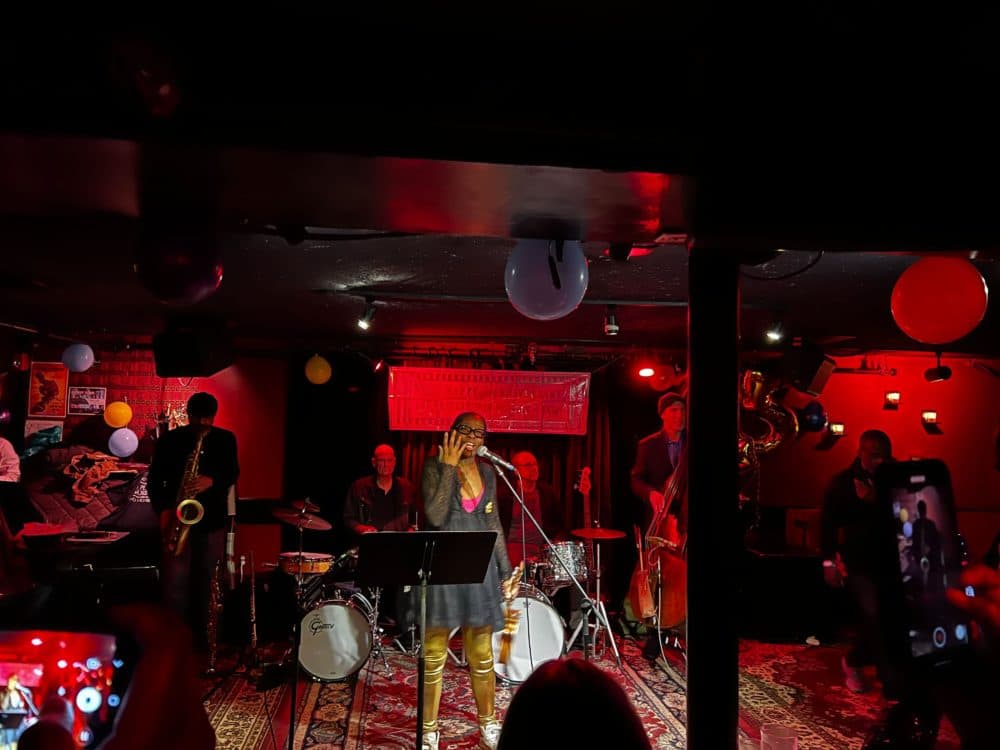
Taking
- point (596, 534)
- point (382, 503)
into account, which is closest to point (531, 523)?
point (596, 534)

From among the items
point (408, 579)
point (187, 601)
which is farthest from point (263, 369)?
point (408, 579)

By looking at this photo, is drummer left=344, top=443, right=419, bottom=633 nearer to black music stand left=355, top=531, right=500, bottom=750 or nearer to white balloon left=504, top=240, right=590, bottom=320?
black music stand left=355, top=531, right=500, bottom=750

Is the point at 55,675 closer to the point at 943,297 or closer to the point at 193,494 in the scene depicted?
the point at 943,297

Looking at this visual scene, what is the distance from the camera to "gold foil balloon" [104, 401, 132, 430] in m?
8.54

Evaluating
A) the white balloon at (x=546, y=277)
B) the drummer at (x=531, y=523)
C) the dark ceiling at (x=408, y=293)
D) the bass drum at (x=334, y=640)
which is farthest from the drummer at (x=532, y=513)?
the white balloon at (x=546, y=277)

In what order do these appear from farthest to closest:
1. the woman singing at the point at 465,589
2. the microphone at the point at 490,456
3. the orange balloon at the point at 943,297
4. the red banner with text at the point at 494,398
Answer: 1. the red banner with text at the point at 494,398
2. the woman singing at the point at 465,589
3. the microphone at the point at 490,456
4. the orange balloon at the point at 943,297

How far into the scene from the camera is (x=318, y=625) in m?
5.66

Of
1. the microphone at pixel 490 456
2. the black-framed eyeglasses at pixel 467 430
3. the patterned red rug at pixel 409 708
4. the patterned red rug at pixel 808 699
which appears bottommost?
the patterned red rug at pixel 409 708

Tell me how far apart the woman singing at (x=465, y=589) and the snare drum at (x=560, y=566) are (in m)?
1.48

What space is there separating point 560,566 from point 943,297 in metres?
3.76

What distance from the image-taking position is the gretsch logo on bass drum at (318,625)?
566 cm

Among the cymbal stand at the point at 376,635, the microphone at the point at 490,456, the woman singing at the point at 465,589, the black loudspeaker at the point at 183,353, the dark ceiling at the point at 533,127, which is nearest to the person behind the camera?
the dark ceiling at the point at 533,127

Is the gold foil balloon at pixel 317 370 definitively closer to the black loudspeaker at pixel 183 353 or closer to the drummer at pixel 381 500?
the black loudspeaker at pixel 183 353

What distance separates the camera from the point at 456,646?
23.8ft
